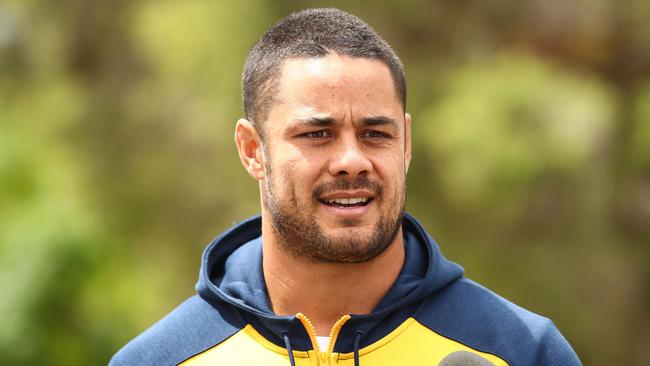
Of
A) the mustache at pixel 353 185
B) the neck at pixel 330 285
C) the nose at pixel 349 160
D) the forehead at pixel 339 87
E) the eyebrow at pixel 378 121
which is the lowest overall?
the neck at pixel 330 285

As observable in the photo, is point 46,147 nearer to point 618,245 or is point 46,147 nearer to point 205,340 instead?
point 618,245

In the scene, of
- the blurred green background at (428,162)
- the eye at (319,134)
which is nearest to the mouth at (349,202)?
the eye at (319,134)

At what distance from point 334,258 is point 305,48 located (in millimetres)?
518

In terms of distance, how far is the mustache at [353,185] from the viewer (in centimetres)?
261

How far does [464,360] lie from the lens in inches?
97.9

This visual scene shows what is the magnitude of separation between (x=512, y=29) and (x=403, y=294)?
9.75m

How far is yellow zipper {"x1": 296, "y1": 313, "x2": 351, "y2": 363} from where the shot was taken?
107 inches

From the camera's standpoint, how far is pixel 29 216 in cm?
893

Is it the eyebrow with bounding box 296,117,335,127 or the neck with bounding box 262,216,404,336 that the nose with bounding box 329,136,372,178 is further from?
the neck with bounding box 262,216,404,336

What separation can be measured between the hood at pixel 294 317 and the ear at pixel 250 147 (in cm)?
26

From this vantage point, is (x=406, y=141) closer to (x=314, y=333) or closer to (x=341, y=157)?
(x=341, y=157)

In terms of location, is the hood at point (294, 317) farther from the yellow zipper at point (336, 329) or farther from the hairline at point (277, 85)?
the hairline at point (277, 85)

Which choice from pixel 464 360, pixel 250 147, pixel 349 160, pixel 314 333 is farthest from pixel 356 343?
pixel 250 147

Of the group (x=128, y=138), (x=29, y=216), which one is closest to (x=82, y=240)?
(x=29, y=216)
